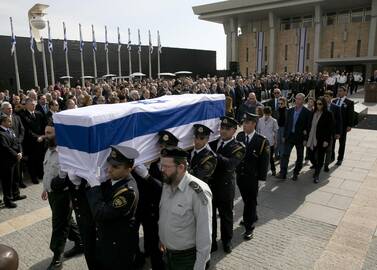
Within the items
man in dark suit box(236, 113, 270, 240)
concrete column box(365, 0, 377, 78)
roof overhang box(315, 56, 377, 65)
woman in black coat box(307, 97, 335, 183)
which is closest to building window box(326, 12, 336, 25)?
concrete column box(365, 0, 377, 78)

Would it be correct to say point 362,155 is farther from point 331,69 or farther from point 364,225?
point 331,69

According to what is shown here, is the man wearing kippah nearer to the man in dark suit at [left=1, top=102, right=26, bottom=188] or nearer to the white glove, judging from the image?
the white glove

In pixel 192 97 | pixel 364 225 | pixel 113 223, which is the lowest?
pixel 364 225

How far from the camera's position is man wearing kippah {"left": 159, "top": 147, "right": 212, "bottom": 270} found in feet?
7.78

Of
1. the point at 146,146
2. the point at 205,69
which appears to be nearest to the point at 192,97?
the point at 146,146

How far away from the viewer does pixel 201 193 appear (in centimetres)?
241

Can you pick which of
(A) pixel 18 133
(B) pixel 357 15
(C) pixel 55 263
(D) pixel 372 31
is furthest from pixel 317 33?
(C) pixel 55 263

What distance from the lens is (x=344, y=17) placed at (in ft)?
125

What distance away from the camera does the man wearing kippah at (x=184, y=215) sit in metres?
2.37

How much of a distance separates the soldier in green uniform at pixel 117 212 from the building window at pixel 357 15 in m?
42.2

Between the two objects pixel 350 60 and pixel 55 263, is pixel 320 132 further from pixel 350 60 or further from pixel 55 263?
pixel 350 60

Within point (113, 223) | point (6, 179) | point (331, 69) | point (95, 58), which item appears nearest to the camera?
point (113, 223)

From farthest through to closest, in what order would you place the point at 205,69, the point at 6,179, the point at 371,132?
the point at 205,69, the point at 371,132, the point at 6,179

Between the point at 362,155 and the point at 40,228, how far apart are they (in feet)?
27.6
